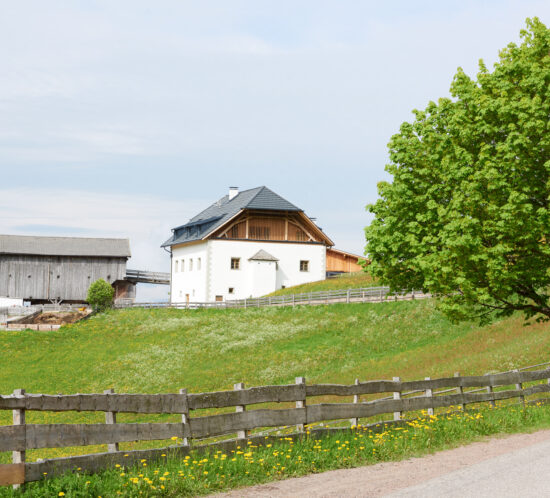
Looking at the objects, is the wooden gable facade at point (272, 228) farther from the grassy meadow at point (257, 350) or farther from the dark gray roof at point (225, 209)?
the grassy meadow at point (257, 350)

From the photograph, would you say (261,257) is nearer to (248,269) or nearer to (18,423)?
(248,269)

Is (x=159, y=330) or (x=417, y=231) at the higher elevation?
(x=417, y=231)

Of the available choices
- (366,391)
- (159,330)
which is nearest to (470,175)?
(366,391)

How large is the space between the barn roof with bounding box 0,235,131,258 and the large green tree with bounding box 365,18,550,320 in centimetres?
6007

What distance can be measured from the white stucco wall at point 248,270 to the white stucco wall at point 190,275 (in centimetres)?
127

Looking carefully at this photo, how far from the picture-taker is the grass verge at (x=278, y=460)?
8797mm

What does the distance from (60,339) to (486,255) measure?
4318cm

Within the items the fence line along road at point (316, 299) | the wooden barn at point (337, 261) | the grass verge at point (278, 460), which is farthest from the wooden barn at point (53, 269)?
the grass verge at point (278, 460)

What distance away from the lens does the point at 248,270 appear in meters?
71.2

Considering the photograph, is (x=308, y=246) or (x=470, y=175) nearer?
(x=470, y=175)

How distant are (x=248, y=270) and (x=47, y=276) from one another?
996 inches

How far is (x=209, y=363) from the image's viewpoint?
143 ft

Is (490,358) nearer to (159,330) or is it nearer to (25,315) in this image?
(159,330)

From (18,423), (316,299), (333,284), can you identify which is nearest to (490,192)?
(18,423)
